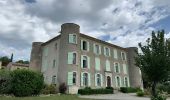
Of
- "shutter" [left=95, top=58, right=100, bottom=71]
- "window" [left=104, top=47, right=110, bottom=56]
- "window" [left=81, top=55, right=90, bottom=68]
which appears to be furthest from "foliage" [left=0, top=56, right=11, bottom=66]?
"window" [left=81, top=55, right=90, bottom=68]

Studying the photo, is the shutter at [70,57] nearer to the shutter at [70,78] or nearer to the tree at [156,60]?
the shutter at [70,78]

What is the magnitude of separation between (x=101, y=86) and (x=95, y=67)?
3.11 metres

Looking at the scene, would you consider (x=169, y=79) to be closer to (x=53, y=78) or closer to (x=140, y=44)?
(x=140, y=44)

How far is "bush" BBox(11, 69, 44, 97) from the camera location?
19.2 metres

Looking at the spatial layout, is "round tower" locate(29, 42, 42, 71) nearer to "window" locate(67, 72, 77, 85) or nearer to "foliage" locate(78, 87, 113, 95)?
"window" locate(67, 72, 77, 85)

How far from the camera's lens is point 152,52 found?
14.0m

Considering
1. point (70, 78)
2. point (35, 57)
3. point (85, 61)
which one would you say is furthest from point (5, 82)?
point (35, 57)

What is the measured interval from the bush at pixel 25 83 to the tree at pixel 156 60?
11.0 m

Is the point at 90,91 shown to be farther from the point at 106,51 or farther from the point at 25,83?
the point at 106,51

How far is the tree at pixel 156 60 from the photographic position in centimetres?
1360

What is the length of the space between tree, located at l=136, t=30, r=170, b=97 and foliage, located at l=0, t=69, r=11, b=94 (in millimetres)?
12621

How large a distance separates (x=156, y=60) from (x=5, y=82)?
46.2 feet

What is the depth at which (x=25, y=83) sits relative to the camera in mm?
19672

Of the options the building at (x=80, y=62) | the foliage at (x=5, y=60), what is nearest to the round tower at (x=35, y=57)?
the building at (x=80, y=62)
